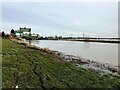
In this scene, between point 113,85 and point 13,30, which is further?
point 13,30

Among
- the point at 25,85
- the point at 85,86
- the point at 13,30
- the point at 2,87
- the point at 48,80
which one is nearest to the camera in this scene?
the point at 2,87

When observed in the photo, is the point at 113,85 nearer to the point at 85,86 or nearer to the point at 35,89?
the point at 85,86

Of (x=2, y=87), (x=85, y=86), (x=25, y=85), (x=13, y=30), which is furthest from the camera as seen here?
(x=13, y=30)

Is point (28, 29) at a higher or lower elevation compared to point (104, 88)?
higher

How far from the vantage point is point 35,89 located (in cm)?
681

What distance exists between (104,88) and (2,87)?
394cm

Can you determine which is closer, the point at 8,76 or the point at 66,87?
the point at 66,87

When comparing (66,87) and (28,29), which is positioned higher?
(28,29)

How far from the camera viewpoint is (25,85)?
283 inches

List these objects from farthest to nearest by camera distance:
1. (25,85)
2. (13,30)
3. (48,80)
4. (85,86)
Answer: (13,30)
(48,80)
(85,86)
(25,85)

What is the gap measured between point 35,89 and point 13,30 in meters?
96.0

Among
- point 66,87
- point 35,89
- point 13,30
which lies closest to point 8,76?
point 35,89

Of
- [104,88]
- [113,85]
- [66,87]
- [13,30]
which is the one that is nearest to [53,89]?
[66,87]

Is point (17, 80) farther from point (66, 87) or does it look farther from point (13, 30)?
point (13, 30)
